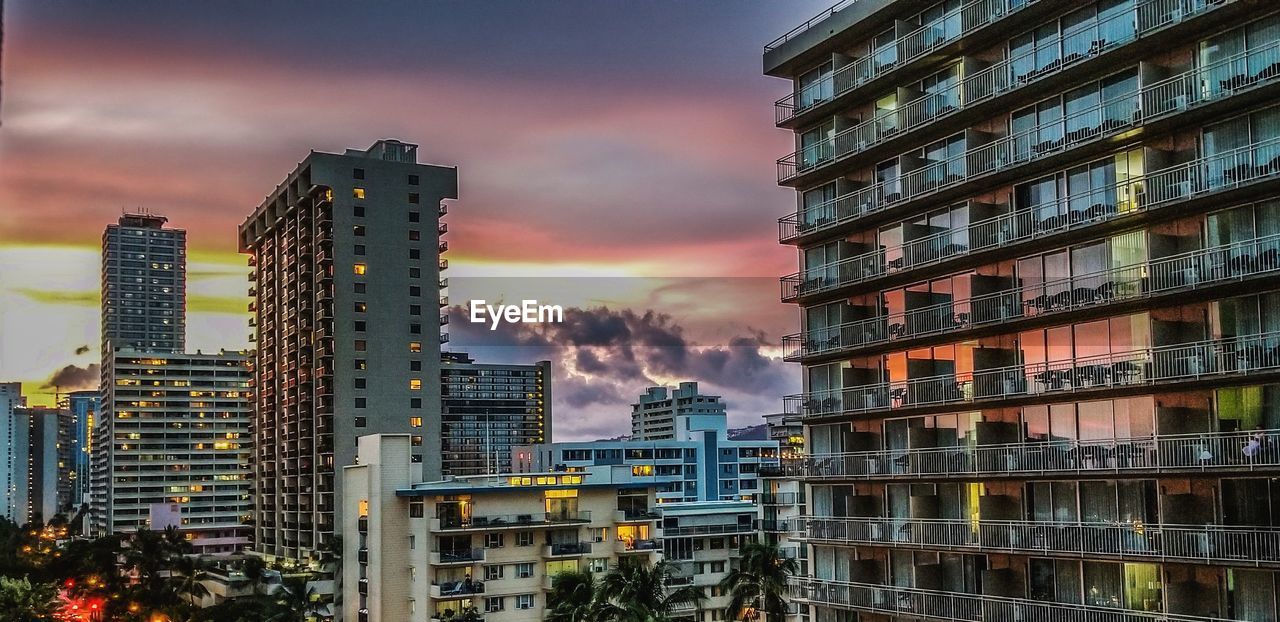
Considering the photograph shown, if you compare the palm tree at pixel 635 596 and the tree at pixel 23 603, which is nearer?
the palm tree at pixel 635 596

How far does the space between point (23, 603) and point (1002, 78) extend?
80216mm

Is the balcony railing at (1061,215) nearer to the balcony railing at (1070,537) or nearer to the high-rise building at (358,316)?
the balcony railing at (1070,537)

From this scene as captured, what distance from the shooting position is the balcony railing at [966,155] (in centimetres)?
2592

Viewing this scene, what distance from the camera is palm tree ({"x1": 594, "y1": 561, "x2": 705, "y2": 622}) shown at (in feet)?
156

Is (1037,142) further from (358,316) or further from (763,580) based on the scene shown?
(358,316)

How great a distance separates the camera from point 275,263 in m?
137

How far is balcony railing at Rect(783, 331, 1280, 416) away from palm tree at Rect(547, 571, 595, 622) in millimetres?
16439

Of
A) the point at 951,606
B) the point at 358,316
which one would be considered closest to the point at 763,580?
the point at 951,606

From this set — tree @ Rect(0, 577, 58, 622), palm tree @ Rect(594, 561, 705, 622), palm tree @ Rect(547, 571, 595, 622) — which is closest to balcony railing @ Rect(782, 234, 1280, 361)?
palm tree @ Rect(594, 561, 705, 622)

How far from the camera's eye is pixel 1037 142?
1214 inches

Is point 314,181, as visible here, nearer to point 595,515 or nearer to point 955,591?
point 595,515

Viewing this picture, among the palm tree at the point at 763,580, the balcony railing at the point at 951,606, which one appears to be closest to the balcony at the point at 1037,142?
the balcony railing at the point at 951,606

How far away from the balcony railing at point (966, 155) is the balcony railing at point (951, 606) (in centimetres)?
1075

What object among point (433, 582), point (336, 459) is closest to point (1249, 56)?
point (433, 582)
